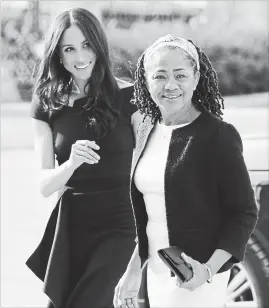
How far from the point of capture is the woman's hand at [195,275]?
1.47 m

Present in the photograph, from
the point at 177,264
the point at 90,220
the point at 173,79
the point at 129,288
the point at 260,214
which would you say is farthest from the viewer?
the point at 260,214

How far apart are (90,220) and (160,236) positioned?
63 cm

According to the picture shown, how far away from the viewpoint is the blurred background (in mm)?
2477

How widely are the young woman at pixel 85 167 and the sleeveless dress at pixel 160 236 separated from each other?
1.64 ft

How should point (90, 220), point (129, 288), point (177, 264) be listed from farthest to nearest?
point (90, 220) → point (129, 288) → point (177, 264)

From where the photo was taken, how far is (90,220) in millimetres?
2229

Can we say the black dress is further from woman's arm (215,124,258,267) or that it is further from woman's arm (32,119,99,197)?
woman's arm (215,124,258,267)

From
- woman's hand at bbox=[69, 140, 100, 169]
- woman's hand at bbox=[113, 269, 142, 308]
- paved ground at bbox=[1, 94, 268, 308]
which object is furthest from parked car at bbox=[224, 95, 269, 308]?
woman's hand at bbox=[113, 269, 142, 308]

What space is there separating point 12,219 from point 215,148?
1.43 meters

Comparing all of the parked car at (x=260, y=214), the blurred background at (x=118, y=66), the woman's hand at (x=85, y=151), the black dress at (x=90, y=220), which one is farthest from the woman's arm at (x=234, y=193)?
the parked car at (x=260, y=214)

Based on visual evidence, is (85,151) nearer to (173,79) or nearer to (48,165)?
(48,165)

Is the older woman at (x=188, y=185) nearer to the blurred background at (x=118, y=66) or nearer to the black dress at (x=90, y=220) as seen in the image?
the black dress at (x=90, y=220)

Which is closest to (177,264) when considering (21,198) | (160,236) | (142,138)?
(160,236)

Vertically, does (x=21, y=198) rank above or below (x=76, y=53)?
below
